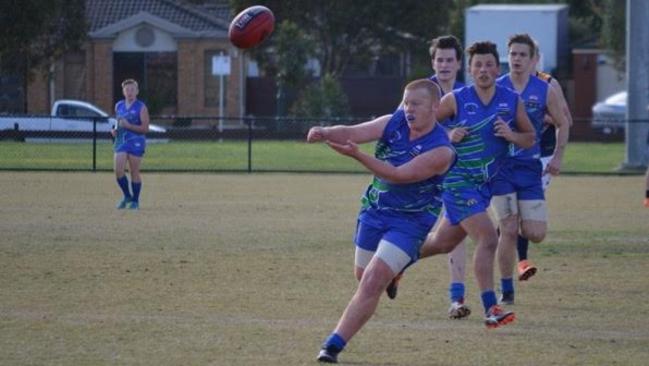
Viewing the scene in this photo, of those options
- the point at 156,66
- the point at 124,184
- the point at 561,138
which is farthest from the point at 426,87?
the point at 156,66

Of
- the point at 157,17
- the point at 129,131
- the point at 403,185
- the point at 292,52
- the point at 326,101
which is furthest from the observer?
the point at 157,17

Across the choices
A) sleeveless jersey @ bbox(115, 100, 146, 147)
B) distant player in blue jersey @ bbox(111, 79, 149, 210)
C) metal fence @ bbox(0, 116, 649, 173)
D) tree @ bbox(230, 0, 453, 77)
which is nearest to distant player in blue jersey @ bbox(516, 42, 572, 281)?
distant player in blue jersey @ bbox(111, 79, 149, 210)

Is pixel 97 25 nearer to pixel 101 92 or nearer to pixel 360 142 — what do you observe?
pixel 101 92

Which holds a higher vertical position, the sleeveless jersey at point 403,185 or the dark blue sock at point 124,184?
the sleeveless jersey at point 403,185

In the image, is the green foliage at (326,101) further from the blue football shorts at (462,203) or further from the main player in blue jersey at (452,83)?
the blue football shorts at (462,203)

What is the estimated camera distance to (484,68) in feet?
32.8

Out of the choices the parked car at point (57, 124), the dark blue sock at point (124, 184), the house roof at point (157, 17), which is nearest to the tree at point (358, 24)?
the house roof at point (157, 17)

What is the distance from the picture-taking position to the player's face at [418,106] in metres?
8.47

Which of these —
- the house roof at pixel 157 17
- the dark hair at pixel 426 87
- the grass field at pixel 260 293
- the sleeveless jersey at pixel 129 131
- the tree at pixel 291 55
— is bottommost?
the grass field at pixel 260 293

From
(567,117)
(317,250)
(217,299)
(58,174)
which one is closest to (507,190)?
(567,117)

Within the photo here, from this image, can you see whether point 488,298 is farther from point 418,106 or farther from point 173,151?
point 173,151

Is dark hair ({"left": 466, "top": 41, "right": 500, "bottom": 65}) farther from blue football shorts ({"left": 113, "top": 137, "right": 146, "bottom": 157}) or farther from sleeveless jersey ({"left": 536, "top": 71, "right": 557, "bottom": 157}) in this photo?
blue football shorts ({"left": 113, "top": 137, "right": 146, "bottom": 157})

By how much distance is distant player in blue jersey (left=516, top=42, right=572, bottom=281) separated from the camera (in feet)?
37.4

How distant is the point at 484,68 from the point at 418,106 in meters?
1.63
